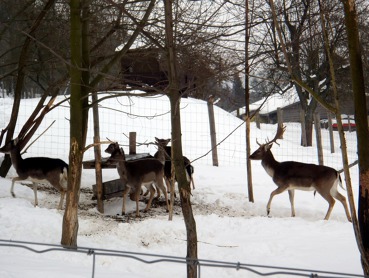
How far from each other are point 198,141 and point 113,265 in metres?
13.2

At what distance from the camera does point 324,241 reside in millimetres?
8133

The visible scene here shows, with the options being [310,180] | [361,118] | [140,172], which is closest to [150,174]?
[140,172]

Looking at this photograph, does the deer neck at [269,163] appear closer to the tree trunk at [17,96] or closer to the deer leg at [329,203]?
the deer leg at [329,203]

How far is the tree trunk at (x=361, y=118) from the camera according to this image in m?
4.51

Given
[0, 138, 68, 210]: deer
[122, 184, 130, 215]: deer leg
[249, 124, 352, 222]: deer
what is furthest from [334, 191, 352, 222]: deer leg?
[0, 138, 68, 210]: deer

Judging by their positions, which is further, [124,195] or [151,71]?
[151,71]

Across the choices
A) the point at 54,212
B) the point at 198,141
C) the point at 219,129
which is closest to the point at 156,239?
the point at 54,212

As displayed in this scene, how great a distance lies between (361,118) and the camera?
14.9 feet

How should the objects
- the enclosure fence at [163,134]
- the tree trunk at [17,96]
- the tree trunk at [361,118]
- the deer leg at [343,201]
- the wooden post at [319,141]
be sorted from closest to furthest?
the tree trunk at [361,118], the deer leg at [343,201], the tree trunk at [17,96], the wooden post at [319,141], the enclosure fence at [163,134]

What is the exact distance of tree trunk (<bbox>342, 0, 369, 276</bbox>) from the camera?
4512mm

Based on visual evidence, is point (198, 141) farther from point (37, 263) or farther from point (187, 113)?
point (37, 263)

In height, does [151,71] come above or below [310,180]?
above

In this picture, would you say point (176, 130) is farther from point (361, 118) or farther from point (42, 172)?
point (42, 172)

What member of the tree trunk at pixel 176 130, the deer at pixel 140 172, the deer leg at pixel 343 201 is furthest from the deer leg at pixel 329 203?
the tree trunk at pixel 176 130
